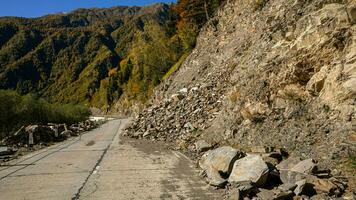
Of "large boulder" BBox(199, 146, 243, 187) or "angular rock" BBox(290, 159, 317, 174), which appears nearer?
"angular rock" BBox(290, 159, 317, 174)

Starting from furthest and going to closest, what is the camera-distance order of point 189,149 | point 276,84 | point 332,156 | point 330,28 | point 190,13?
point 190,13 → point 189,149 → point 276,84 → point 330,28 → point 332,156

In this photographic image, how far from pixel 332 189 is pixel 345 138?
8.11 ft

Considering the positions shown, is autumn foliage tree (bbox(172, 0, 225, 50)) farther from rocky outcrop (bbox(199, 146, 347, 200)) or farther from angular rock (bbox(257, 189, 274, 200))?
angular rock (bbox(257, 189, 274, 200))

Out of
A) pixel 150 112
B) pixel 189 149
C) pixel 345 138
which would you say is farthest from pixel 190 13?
pixel 345 138

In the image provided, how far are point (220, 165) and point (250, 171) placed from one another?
5.70ft

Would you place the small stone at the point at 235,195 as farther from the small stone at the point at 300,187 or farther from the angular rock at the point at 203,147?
the angular rock at the point at 203,147

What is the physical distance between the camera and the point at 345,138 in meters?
10.9

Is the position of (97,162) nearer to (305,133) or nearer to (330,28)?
(305,133)

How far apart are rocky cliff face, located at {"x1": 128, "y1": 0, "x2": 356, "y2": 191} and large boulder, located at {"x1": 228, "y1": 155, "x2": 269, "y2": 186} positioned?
1945mm

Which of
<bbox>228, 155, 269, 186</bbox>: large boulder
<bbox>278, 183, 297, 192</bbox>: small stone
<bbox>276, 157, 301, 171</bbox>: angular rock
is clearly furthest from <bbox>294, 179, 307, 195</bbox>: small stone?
<bbox>276, 157, 301, 171</bbox>: angular rock

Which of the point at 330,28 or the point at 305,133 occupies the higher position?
the point at 330,28

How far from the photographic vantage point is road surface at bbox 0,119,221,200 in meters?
10.3

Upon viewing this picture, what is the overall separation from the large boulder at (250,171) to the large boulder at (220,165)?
42cm

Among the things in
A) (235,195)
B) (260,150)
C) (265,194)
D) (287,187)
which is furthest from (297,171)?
(260,150)
